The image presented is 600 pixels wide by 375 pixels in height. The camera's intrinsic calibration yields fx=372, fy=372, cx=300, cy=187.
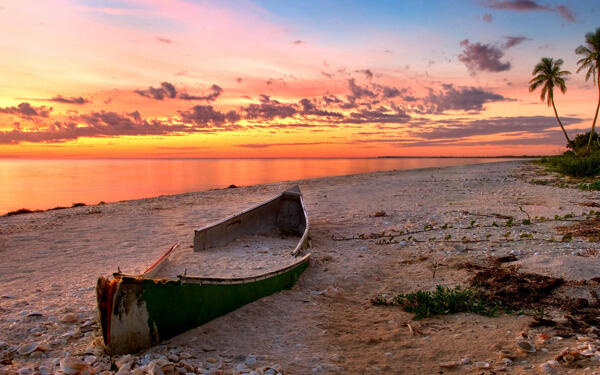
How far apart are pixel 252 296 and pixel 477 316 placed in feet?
9.32

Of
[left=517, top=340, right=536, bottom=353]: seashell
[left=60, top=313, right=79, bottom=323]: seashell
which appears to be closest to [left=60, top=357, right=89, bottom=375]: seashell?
[left=60, top=313, right=79, bottom=323]: seashell

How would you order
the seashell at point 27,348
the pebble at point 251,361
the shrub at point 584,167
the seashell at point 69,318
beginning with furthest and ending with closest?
the shrub at point 584,167 → the seashell at point 69,318 → the seashell at point 27,348 → the pebble at point 251,361

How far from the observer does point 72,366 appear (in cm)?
331

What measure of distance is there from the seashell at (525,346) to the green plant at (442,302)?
32.9 inches

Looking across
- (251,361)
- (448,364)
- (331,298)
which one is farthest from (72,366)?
(448,364)

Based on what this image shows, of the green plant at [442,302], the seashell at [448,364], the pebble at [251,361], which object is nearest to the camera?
the seashell at [448,364]

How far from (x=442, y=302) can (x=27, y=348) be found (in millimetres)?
4778

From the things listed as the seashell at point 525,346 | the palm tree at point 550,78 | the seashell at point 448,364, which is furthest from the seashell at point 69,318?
the palm tree at point 550,78

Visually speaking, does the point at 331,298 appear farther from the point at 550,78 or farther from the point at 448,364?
the point at 550,78

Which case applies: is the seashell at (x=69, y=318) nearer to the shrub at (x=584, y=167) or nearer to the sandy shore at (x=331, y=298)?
the sandy shore at (x=331, y=298)

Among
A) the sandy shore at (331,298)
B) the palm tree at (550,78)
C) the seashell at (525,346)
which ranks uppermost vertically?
the palm tree at (550,78)

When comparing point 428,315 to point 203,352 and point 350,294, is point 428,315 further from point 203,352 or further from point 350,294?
point 203,352

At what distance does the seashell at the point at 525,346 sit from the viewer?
362cm

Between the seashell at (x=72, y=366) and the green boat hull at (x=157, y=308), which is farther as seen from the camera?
the green boat hull at (x=157, y=308)
